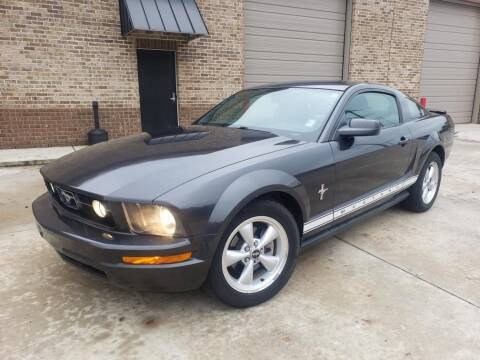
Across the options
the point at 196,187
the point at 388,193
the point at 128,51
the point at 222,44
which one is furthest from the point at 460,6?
the point at 196,187

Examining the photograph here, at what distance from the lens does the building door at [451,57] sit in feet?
41.7

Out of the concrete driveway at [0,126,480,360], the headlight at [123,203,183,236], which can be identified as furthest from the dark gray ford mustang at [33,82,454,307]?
the concrete driveway at [0,126,480,360]

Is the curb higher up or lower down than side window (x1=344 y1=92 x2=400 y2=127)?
lower down

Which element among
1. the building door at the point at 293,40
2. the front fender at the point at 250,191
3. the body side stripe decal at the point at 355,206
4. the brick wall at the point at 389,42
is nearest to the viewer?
the front fender at the point at 250,191

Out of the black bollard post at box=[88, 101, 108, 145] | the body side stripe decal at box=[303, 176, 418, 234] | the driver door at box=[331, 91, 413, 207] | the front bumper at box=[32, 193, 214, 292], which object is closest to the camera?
the front bumper at box=[32, 193, 214, 292]

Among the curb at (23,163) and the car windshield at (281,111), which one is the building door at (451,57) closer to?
the car windshield at (281,111)

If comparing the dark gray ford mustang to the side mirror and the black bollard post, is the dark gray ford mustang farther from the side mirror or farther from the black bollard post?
the black bollard post

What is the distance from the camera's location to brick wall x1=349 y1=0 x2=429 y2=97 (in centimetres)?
1077

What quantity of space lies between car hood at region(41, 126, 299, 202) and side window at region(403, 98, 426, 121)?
6.33 ft

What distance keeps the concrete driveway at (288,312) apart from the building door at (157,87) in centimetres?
543

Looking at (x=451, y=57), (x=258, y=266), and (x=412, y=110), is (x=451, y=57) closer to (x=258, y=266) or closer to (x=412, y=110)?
(x=412, y=110)

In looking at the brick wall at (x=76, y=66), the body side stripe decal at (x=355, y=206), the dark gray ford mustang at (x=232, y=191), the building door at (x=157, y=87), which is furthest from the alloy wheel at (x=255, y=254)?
the brick wall at (x=76, y=66)

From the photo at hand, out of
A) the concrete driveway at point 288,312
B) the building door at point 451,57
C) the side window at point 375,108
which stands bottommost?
the concrete driveway at point 288,312

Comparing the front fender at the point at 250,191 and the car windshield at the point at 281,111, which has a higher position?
the car windshield at the point at 281,111
